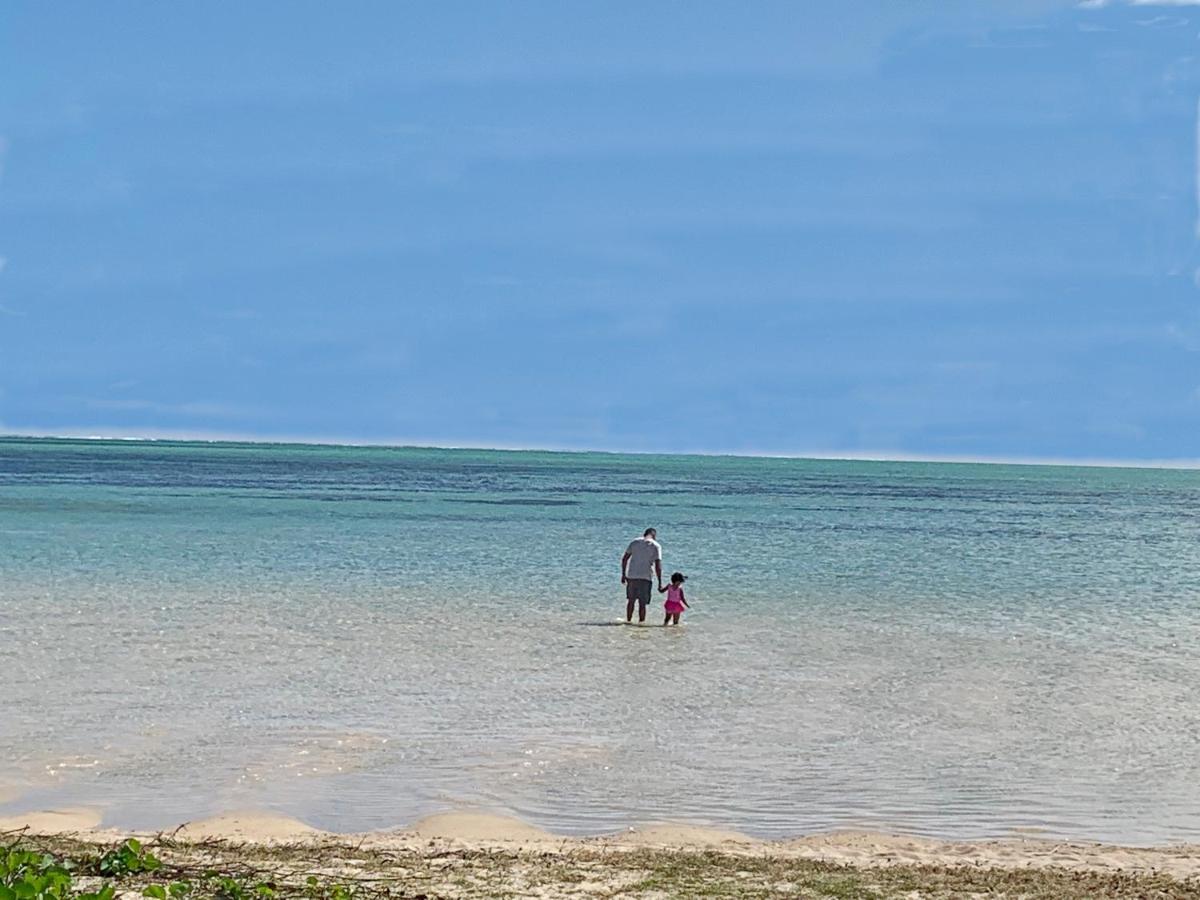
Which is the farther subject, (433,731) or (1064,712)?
(1064,712)

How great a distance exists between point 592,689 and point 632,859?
678 centimetres

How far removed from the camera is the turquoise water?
1028cm

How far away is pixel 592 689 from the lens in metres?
14.8

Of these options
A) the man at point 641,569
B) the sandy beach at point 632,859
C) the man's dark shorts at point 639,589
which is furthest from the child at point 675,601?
the sandy beach at point 632,859

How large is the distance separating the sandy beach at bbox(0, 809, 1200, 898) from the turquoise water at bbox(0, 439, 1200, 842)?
53 cm

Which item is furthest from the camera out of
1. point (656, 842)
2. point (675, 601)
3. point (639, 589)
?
point (639, 589)

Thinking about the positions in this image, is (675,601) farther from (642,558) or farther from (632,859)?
(632,859)

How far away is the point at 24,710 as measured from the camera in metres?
13.1

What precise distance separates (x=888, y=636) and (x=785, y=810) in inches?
396

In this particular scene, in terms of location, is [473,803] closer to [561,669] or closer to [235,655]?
[561,669]

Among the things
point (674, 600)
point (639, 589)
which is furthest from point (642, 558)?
point (674, 600)

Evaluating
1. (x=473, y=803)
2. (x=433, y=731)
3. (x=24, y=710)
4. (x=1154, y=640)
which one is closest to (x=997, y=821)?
(x=473, y=803)

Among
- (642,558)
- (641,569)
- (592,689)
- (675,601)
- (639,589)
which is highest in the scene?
(642,558)

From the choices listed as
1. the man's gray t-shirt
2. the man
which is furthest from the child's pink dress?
the man's gray t-shirt
